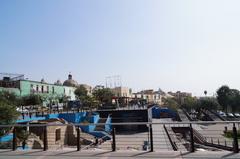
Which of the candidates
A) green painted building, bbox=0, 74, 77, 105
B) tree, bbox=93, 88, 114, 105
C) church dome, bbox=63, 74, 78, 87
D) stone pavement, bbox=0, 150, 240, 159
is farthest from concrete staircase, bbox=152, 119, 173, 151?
church dome, bbox=63, 74, 78, 87

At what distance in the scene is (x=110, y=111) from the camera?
165 ft

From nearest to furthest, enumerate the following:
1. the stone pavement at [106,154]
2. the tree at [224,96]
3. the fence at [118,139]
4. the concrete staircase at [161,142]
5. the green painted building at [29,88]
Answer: the stone pavement at [106,154]
the concrete staircase at [161,142]
the fence at [118,139]
the green painted building at [29,88]
the tree at [224,96]

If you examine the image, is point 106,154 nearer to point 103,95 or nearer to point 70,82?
point 103,95

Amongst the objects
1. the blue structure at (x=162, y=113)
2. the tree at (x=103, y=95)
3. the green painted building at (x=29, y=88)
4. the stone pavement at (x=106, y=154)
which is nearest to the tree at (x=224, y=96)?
the blue structure at (x=162, y=113)

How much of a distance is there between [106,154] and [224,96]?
214 ft

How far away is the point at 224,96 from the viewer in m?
66.9

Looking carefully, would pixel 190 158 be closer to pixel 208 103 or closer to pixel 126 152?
pixel 126 152

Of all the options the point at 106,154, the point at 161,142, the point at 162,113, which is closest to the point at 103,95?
the point at 162,113

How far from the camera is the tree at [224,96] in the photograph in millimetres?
65875

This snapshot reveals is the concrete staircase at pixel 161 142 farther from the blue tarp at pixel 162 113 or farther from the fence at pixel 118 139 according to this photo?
the blue tarp at pixel 162 113

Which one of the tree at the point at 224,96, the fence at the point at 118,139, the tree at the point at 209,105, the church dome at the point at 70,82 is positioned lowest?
the fence at the point at 118,139

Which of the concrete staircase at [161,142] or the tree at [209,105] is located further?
the tree at [209,105]

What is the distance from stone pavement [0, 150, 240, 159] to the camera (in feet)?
23.5

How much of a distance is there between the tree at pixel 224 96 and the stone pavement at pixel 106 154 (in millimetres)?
62869
